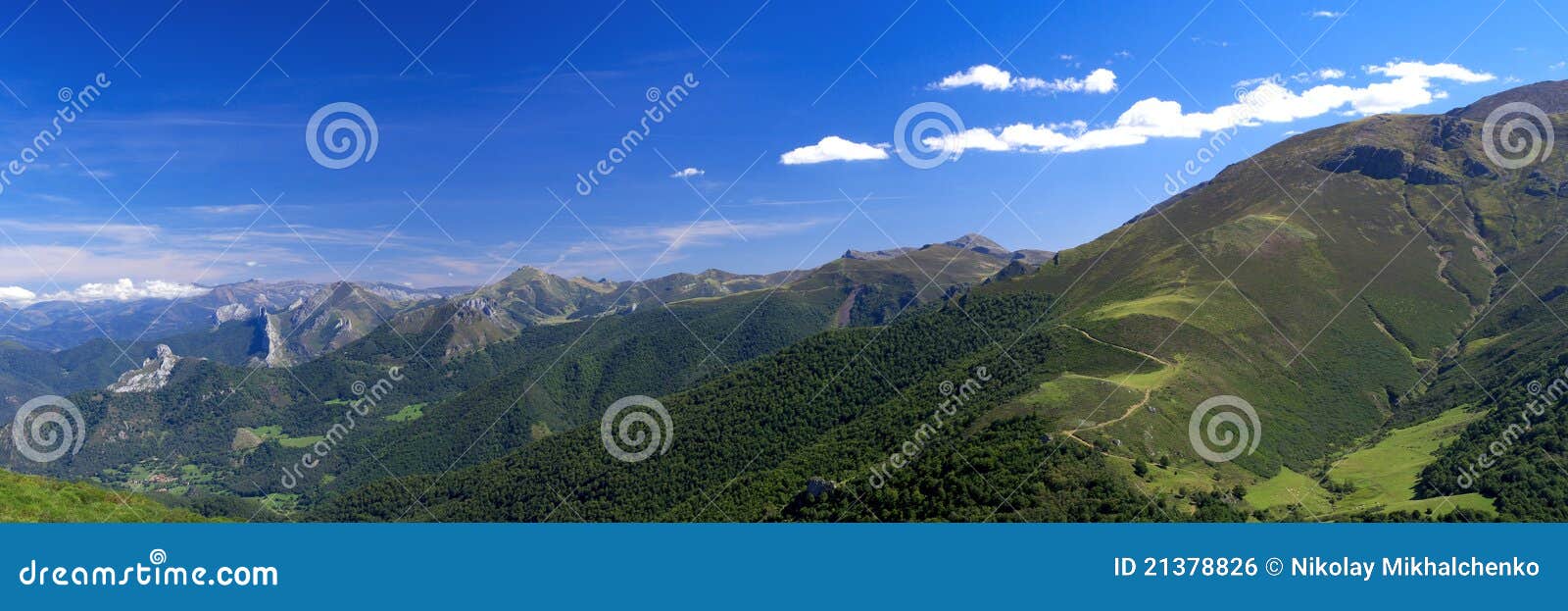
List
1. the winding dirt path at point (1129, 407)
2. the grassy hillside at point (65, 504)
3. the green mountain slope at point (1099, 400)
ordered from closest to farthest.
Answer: the grassy hillside at point (65, 504) < the green mountain slope at point (1099, 400) < the winding dirt path at point (1129, 407)

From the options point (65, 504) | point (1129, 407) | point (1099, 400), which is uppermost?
point (65, 504)

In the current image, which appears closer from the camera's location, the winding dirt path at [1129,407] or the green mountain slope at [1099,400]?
the green mountain slope at [1099,400]

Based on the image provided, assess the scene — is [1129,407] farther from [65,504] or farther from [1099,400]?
[65,504]

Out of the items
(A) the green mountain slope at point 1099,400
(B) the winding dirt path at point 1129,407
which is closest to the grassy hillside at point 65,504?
(A) the green mountain slope at point 1099,400

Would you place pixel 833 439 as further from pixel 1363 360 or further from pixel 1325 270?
pixel 1325 270

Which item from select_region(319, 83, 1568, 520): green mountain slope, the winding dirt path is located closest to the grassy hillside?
select_region(319, 83, 1568, 520): green mountain slope

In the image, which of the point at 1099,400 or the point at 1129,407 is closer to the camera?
the point at 1129,407

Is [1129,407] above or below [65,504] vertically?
below

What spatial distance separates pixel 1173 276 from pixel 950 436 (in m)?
118

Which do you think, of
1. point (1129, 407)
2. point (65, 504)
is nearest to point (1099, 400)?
point (1129, 407)

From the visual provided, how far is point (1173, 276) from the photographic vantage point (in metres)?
182

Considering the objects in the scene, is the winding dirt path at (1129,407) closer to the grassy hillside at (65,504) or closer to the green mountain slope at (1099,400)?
the green mountain slope at (1099,400)

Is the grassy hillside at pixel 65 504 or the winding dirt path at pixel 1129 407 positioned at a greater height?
the grassy hillside at pixel 65 504

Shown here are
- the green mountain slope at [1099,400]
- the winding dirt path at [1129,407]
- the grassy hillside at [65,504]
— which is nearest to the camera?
the grassy hillside at [65,504]
